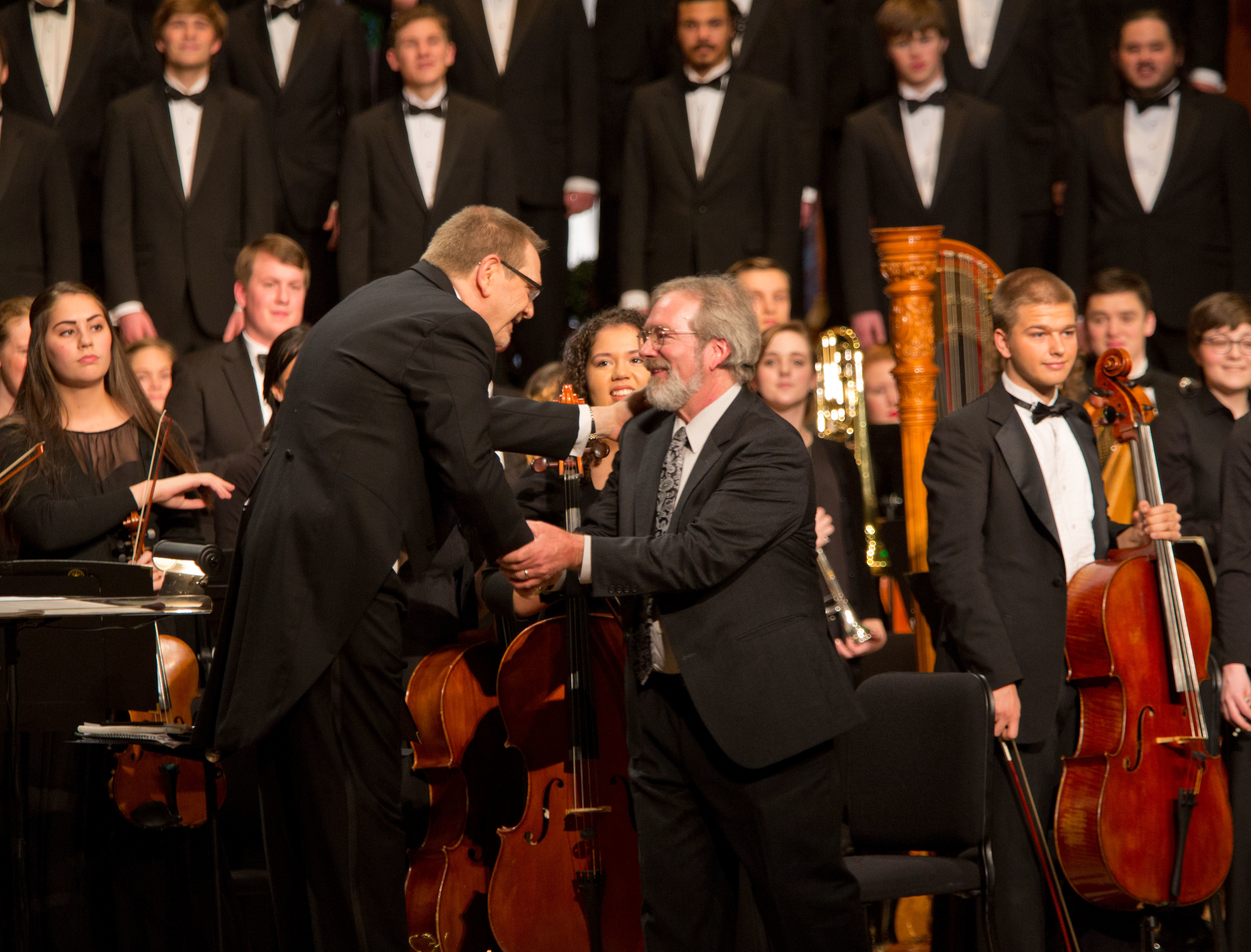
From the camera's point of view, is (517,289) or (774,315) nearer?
(517,289)

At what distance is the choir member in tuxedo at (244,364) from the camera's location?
478 cm

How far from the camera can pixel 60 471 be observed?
3734mm

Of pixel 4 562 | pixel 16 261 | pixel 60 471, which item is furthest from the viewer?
pixel 16 261

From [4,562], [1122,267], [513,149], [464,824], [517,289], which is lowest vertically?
[464,824]

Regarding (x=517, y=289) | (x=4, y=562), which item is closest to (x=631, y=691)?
(x=517, y=289)

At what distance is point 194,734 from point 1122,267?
4.35 meters

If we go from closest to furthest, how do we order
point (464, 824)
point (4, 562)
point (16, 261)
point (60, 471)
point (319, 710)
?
point (319, 710)
point (4, 562)
point (464, 824)
point (60, 471)
point (16, 261)

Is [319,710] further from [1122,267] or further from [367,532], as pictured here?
[1122,267]

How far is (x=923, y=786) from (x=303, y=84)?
165 inches

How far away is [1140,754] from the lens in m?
3.24

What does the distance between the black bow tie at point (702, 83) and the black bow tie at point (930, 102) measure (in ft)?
2.43

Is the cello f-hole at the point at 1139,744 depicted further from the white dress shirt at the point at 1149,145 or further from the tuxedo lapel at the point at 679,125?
the tuxedo lapel at the point at 679,125

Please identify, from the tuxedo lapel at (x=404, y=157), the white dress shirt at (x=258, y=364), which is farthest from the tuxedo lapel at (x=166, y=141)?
the white dress shirt at (x=258, y=364)

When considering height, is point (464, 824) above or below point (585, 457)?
below
